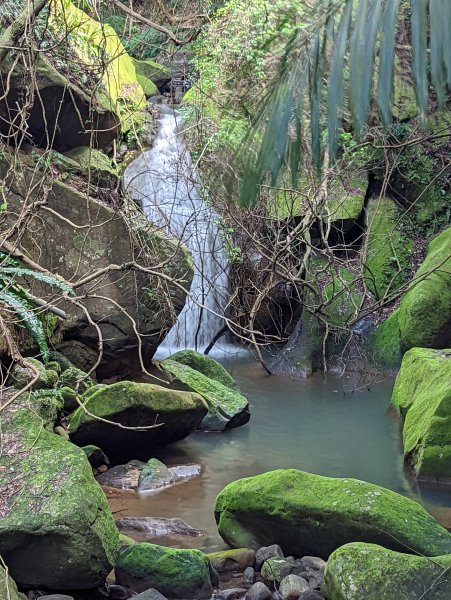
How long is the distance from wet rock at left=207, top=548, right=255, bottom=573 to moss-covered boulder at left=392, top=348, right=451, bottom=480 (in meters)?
2.00

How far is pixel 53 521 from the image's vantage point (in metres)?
3.89

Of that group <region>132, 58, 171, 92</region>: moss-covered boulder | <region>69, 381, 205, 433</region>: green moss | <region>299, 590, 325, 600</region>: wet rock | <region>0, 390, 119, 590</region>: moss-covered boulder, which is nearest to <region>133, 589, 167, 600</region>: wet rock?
<region>0, 390, 119, 590</region>: moss-covered boulder

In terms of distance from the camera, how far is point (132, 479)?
5.88 m

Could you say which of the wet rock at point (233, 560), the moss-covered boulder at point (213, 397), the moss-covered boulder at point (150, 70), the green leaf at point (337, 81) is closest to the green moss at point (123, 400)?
the moss-covered boulder at point (213, 397)

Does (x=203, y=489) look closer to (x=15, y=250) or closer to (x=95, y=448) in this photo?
(x=95, y=448)

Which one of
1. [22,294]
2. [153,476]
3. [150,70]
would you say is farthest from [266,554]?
[150,70]

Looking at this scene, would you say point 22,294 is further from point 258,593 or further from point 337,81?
point 337,81

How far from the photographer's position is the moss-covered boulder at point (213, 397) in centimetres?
727

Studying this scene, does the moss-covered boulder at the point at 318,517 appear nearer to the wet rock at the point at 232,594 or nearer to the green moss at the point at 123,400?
the wet rock at the point at 232,594

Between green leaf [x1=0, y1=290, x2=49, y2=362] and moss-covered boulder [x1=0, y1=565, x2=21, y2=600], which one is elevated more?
green leaf [x1=0, y1=290, x2=49, y2=362]

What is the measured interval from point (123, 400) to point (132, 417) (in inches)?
7.0

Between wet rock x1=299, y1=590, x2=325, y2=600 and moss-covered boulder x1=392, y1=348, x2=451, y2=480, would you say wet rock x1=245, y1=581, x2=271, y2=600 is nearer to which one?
wet rock x1=299, y1=590, x2=325, y2=600

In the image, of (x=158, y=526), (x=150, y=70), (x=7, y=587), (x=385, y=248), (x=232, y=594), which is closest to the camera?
(x=7, y=587)

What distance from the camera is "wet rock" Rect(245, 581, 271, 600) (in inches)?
163
